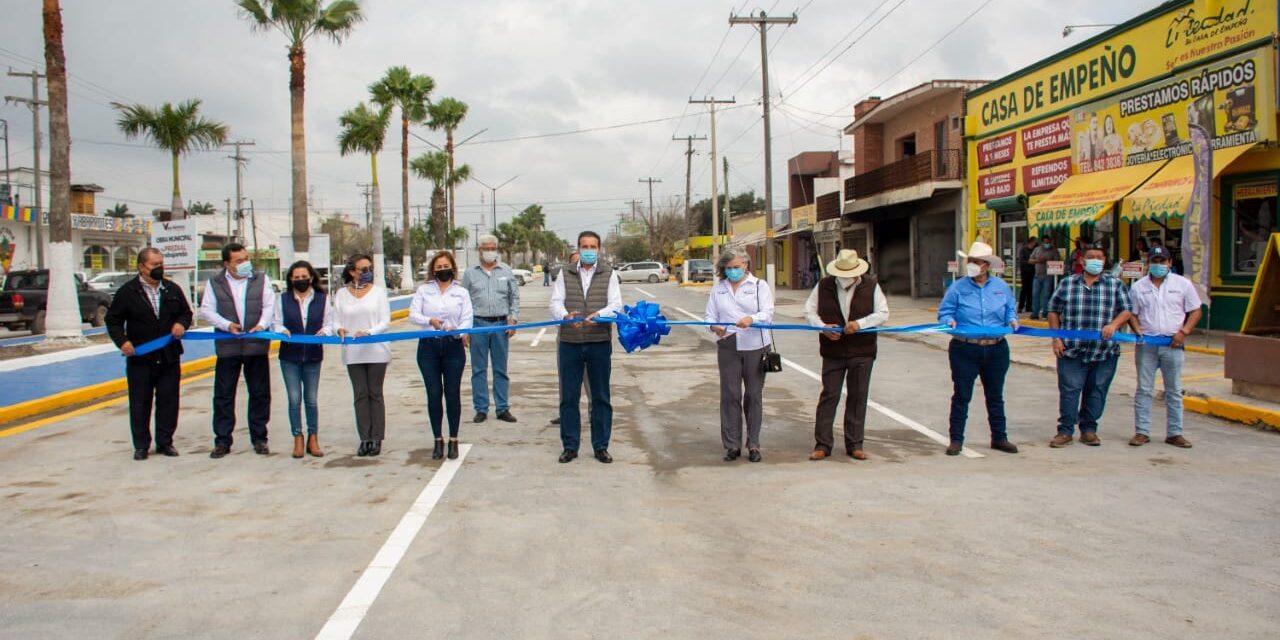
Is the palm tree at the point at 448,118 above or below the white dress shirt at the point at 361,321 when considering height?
above

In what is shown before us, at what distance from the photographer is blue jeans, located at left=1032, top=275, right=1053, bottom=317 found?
20.7 metres

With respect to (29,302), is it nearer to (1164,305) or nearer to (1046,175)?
(1164,305)

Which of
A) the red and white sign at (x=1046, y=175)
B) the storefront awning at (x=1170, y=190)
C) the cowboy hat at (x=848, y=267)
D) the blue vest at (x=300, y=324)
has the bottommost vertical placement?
the blue vest at (x=300, y=324)

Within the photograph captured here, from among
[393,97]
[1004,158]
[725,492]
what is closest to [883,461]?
[725,492]

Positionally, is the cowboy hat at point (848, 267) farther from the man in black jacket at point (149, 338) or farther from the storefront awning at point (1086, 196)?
the storefront awning at point (1086, 196)

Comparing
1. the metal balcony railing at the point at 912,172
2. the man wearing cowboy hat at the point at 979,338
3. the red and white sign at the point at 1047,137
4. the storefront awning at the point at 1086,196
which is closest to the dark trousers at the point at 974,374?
the man wearing cowboy hat at the point at 979,338

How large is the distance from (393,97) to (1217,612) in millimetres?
44293

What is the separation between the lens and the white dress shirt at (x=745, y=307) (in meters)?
8.02

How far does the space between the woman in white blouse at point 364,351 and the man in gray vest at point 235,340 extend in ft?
2.25

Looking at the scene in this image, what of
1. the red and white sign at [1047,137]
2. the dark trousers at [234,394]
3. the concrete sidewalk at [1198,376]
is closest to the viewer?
the dark trousers at [234,394]

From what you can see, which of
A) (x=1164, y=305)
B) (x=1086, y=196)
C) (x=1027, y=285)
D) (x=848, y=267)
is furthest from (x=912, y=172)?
(x=848, y=267)

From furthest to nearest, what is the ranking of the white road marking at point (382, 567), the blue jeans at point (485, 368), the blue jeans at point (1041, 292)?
the blue jeans at point (1041, 292) < the blue jeans at point (485, 368) < the white road marking at point (382, 567)

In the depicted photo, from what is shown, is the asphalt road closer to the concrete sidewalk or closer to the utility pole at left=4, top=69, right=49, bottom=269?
the concrete sidewalk

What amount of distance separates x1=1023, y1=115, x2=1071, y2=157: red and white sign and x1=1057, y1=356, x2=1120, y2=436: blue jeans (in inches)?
589
